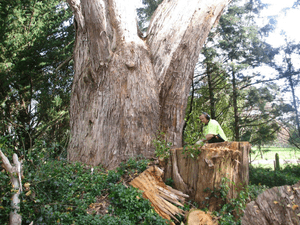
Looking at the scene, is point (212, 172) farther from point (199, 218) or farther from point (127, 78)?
point (127, 78)

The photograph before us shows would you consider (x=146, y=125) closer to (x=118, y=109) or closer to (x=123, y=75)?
(x=118, y=109)

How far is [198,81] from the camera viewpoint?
14023mm

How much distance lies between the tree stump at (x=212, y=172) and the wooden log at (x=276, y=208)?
1.22m

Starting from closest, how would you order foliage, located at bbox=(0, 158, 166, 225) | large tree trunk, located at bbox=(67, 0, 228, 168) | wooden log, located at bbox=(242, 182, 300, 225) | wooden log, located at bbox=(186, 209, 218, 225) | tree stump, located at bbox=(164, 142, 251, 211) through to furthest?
wooden log, located at bbox=(242, 182, 300, 225) → foliage, located at bbox=(0, 158, 166, 225) → wooden log, located at bbox=(186, 209, 218, 225) → tree stump, located at bbox=(164, 142, 251, 211) → large tree trunk, located at bbox=(67, 0, 228, 168)

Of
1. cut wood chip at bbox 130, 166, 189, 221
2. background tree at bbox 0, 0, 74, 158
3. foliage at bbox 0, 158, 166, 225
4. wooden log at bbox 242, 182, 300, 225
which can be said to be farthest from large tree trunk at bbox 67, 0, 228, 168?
background tree at bbox 0, 0, 74, 158

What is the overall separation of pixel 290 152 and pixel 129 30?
8595mm

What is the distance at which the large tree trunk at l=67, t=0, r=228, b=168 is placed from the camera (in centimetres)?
543

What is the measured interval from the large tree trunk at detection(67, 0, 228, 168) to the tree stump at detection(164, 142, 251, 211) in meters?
1.43

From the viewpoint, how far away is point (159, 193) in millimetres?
3828

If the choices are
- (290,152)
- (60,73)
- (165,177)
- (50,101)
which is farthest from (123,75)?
(290,152)

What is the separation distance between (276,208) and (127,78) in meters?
4.02

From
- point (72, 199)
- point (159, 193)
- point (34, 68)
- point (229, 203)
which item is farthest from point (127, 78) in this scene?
point (34, 68)

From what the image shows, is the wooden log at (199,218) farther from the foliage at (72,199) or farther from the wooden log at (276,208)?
the wooden log at (276,208)

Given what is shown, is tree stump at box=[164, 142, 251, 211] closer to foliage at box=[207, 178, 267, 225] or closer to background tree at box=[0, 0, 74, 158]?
foliage at box=[207, 178, 267, 225]
